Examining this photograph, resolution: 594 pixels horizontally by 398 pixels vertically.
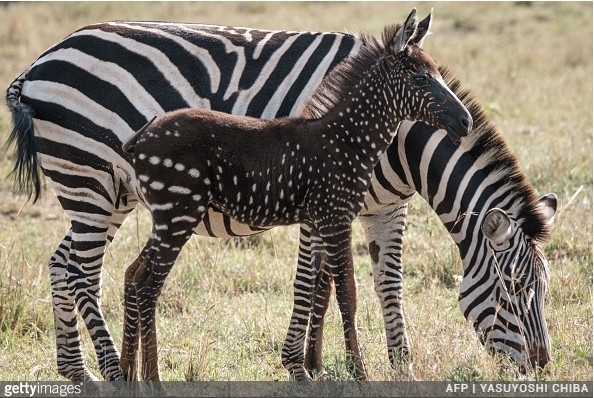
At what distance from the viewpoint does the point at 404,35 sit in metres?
5.77

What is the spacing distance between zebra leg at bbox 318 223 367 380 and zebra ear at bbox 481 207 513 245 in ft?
2.79

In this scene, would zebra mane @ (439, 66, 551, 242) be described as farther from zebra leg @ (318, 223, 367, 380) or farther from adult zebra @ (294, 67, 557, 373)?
zebra leg @ (318, 223, 367, 380)

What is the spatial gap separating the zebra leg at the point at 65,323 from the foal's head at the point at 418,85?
276cm

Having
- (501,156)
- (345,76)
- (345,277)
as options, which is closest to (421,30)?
(345,76)

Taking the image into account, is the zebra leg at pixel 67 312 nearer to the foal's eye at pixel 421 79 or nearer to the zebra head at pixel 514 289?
the foal's eye at pixel 421 79

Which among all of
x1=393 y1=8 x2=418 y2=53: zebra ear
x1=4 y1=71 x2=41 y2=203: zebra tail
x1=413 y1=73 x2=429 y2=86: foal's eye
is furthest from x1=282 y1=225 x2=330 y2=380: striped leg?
x1=4 y1=71 x2=41 y2=203: zebra tail

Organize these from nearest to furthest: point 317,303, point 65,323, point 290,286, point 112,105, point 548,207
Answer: point 548,207, point 317,303, point 112,105, point 65,323, point 290,286

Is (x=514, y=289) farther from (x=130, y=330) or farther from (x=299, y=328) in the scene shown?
(x=130, y=330)

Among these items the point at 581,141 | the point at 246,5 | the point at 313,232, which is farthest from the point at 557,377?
the point at 246,5

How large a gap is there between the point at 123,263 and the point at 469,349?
3.78 m

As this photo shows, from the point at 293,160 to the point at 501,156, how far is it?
4.61ft

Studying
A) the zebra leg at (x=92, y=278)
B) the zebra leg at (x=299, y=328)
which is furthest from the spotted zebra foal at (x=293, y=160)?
the zebra leg at (x=92, y=278)

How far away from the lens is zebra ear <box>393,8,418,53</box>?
5715 mm

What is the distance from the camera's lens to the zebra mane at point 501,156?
591 centimetres
